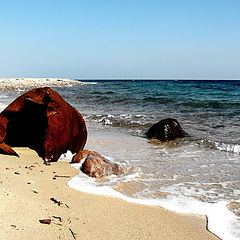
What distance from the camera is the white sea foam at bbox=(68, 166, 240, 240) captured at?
2.87 m

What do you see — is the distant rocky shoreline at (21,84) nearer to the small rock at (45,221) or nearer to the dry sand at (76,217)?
the dry sand at (76,217)

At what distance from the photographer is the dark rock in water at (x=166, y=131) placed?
25.2ft

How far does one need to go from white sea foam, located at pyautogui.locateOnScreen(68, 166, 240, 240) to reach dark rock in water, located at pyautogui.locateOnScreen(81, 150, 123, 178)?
0.77 feet

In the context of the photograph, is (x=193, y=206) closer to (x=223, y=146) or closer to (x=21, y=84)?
(x=223, y=146)

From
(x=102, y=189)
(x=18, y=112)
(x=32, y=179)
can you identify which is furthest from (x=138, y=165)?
(x=18, y=112)

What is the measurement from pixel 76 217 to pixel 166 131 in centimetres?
516

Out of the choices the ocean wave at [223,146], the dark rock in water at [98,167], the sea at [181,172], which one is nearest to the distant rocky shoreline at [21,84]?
the sea at [181,172]

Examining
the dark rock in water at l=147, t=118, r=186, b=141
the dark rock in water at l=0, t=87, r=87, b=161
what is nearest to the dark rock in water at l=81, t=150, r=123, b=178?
the dark rock in water at l=0, t=87, r=87, b=161

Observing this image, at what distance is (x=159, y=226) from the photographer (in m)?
2.82

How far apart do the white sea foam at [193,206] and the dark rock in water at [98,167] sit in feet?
0.77

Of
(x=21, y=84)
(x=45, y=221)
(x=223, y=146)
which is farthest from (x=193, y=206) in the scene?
(x=21, y=84)

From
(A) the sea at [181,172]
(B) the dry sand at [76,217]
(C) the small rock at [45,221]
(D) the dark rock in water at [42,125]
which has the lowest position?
(A) the sea at [181,172]

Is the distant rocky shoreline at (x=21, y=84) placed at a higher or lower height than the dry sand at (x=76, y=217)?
higher

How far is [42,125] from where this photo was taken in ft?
17.2
